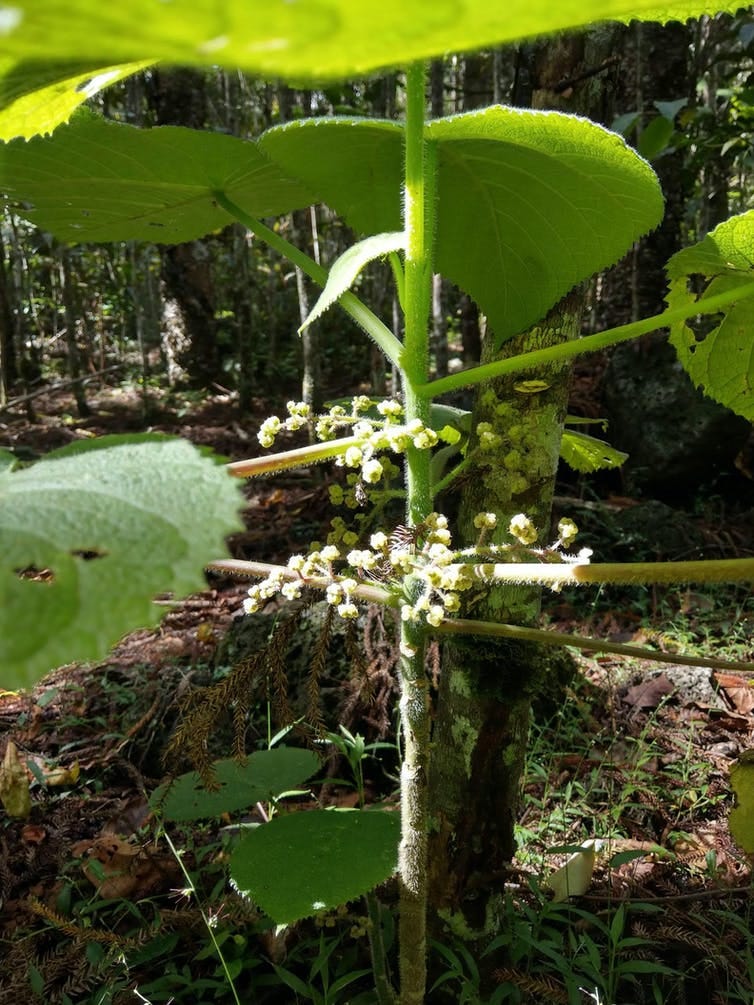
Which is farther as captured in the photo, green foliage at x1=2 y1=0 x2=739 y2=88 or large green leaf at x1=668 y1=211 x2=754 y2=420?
large green leaf at x1=668 y1=211 x2=754 y2=420

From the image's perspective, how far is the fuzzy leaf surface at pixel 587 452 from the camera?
3.69 feet

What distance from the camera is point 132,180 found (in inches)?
35.3

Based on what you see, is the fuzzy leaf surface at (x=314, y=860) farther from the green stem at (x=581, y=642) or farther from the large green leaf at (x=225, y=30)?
the large green leaf at (x=225, y=30)

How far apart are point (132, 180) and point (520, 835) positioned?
1.66m

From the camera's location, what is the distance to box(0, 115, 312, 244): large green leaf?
813 millimetres

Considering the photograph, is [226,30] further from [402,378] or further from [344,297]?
[402,378]

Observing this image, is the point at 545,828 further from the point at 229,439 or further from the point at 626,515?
the point at 229,439

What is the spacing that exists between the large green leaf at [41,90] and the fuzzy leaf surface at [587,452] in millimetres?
778

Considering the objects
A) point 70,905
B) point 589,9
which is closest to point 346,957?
point 70,905

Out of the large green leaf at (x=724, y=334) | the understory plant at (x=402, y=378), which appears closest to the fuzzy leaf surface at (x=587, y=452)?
the understory plant at (x=402, y=378)

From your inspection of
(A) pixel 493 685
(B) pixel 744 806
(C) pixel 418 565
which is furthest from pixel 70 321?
(B) pixel 744 806

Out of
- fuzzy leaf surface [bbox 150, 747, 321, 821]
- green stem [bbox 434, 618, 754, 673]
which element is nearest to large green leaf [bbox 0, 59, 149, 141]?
green stem [bbox 434, 618, 754, 673]

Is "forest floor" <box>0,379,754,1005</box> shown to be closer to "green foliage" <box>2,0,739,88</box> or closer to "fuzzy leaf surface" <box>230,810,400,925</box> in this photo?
"fuzzy leaf surface" <box>230,810,400,925</box>

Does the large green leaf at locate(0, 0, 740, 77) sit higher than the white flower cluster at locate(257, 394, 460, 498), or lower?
higher
